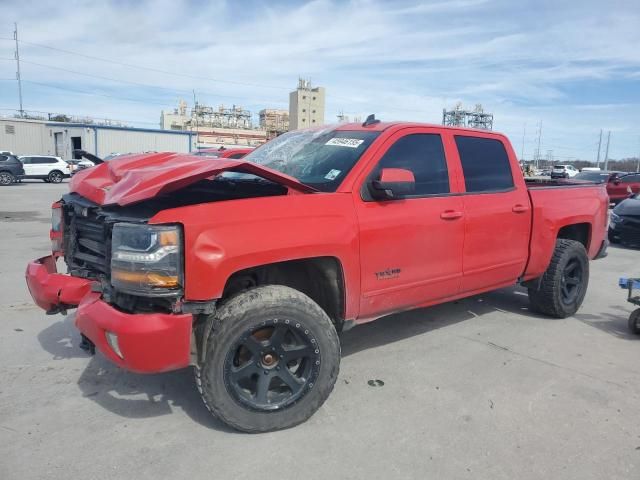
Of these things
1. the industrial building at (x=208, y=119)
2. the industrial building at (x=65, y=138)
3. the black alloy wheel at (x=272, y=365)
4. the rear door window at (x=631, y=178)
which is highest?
the industrial building at (x=208, y=119)

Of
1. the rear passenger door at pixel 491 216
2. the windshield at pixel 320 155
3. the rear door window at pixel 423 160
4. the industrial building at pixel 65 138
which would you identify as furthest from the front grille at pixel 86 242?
the industrial building at pixel 65 138

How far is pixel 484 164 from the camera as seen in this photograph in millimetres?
4395

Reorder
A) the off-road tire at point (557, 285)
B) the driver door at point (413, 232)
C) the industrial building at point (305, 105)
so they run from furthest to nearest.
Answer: the industrial building at point (305, 105)
the off-road tire at point (557, 285)
the driver door at point (413, 232)

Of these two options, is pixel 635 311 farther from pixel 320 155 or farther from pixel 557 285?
pixel 320 155

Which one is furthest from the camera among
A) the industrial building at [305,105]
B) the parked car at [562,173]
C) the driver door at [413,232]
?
the industrial building at [305,105]

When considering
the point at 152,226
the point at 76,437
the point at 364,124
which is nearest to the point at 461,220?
the point at 364,124

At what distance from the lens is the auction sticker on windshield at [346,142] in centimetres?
367

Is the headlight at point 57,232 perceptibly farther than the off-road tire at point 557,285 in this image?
No

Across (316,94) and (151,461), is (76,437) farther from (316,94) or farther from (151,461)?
(316,94)

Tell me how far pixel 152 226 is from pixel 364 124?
2063 millimetres

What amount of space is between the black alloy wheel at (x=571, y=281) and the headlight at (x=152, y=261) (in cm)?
408

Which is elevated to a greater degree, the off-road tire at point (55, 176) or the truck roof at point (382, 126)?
the truck roof at point (382, 126)

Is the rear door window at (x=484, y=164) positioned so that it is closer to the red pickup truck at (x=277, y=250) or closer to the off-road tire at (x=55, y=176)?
the red pickup truck at (x=277, y=250)

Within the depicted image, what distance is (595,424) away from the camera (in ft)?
10.0
